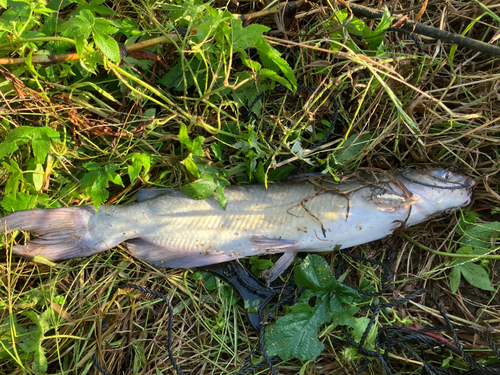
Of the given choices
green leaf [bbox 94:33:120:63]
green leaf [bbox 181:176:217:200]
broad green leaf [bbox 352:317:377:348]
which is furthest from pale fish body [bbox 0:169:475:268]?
green leaf [bbox 94:33:120:63]

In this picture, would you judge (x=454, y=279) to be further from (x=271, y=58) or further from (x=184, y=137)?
(x=184, y=137)

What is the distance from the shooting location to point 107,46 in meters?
1.96

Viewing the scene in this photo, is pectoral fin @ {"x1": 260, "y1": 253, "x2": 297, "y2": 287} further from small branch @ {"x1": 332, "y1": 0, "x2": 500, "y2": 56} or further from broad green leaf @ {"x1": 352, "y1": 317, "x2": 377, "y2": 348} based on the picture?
small branch @ {"x1": 332, "y1": 0, "x2": 500, "y2": 56}

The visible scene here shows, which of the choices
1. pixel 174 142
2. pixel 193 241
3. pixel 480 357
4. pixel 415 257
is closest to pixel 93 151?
pixel 174 142

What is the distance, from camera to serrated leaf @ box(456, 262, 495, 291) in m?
2.56

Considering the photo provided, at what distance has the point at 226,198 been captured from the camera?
2.57 meters

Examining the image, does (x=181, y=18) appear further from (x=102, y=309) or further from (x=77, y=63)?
(x=102, y=309)

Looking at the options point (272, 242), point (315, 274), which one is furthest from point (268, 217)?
point (315, 274)

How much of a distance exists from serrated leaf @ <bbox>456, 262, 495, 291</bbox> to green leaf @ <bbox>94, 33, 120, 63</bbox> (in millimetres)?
2918

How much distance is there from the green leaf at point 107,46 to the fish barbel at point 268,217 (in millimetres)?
1071

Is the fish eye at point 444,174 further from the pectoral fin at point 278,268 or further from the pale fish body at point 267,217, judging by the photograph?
the pectoral fin at point 278,268

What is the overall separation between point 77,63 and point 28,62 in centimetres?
36

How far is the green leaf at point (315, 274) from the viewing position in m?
2.46

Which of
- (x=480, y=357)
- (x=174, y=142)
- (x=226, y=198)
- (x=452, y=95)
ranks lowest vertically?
(x=480, y=357)
